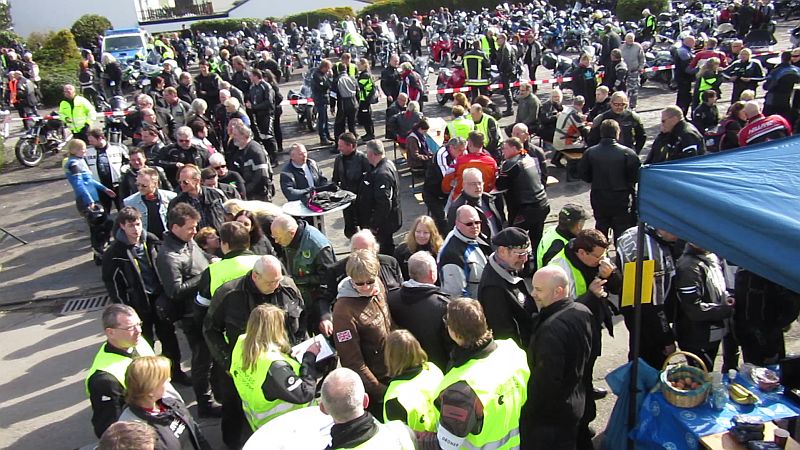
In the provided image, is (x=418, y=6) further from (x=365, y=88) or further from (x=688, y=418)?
(x=688, y=418)

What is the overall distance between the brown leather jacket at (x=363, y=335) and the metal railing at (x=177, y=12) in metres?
46.0

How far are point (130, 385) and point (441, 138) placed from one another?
7.58 metres

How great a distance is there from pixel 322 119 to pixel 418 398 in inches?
414

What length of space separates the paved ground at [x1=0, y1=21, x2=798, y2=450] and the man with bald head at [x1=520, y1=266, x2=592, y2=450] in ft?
3.73

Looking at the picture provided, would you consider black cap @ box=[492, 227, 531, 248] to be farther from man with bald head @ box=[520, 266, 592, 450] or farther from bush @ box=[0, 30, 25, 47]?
bush @ box=[0, 30, 25, 47]

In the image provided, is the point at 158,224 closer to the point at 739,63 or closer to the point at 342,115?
the point at 342,115

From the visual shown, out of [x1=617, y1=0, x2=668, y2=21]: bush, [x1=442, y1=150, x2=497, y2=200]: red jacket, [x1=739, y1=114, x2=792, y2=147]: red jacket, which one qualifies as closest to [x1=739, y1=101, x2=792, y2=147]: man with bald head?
[x1=739, y1=114, x2=792, y2=147]: red jacket

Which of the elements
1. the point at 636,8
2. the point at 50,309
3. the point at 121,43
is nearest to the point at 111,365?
the point at 50,309

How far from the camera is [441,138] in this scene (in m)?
10.4

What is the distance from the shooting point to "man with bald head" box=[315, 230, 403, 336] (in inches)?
198

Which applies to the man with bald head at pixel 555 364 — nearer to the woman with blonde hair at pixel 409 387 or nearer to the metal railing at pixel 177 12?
the woman with blonde hair at pixel 409 387

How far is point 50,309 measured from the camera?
313 inches

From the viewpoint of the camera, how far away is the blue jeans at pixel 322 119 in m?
13.2

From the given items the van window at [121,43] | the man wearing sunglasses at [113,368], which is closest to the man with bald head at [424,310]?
the man wearing sunglasses at [113,368]
